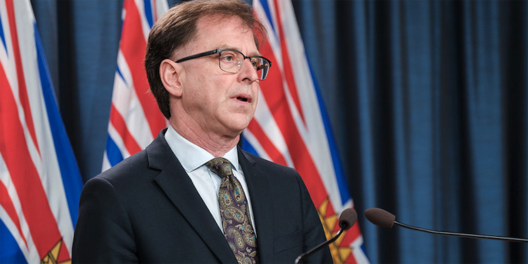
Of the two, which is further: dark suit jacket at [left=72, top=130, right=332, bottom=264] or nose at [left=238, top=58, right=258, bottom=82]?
nose at [left=238, top=58, right=258, bottom=82]

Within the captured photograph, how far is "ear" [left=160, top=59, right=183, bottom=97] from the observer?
1.53 meters

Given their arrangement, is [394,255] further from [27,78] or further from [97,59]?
[27,78]

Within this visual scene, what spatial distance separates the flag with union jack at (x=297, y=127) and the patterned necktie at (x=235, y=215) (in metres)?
1.02

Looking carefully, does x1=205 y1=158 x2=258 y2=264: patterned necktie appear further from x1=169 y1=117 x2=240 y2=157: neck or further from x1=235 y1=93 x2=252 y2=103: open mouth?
x1=235 y1=93 x2=252 y2=103: open mouth

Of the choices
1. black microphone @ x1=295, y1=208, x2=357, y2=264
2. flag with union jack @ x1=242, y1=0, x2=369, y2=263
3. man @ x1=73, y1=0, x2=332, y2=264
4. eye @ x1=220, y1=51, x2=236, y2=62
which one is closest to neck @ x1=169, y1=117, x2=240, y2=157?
man @ x1=73, y1=0, x2=332, y2=264

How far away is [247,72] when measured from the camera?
149 centimetres

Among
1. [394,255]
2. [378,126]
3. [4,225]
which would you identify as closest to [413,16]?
Result: [378,126]

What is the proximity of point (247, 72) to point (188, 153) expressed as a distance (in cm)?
28

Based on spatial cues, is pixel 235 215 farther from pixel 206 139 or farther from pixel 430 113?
pixel 430 113

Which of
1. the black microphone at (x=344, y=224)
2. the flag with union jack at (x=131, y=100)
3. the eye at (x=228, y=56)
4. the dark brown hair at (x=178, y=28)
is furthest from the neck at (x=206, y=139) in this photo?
the flag with union jack at (x=131, y=100)

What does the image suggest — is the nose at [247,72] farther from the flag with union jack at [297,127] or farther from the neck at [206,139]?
the flag with union jack at [297,127]

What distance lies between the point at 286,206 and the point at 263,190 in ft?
0.29

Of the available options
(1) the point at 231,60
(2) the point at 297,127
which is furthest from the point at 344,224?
(2) the point at 297,127

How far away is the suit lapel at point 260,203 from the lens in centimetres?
138
